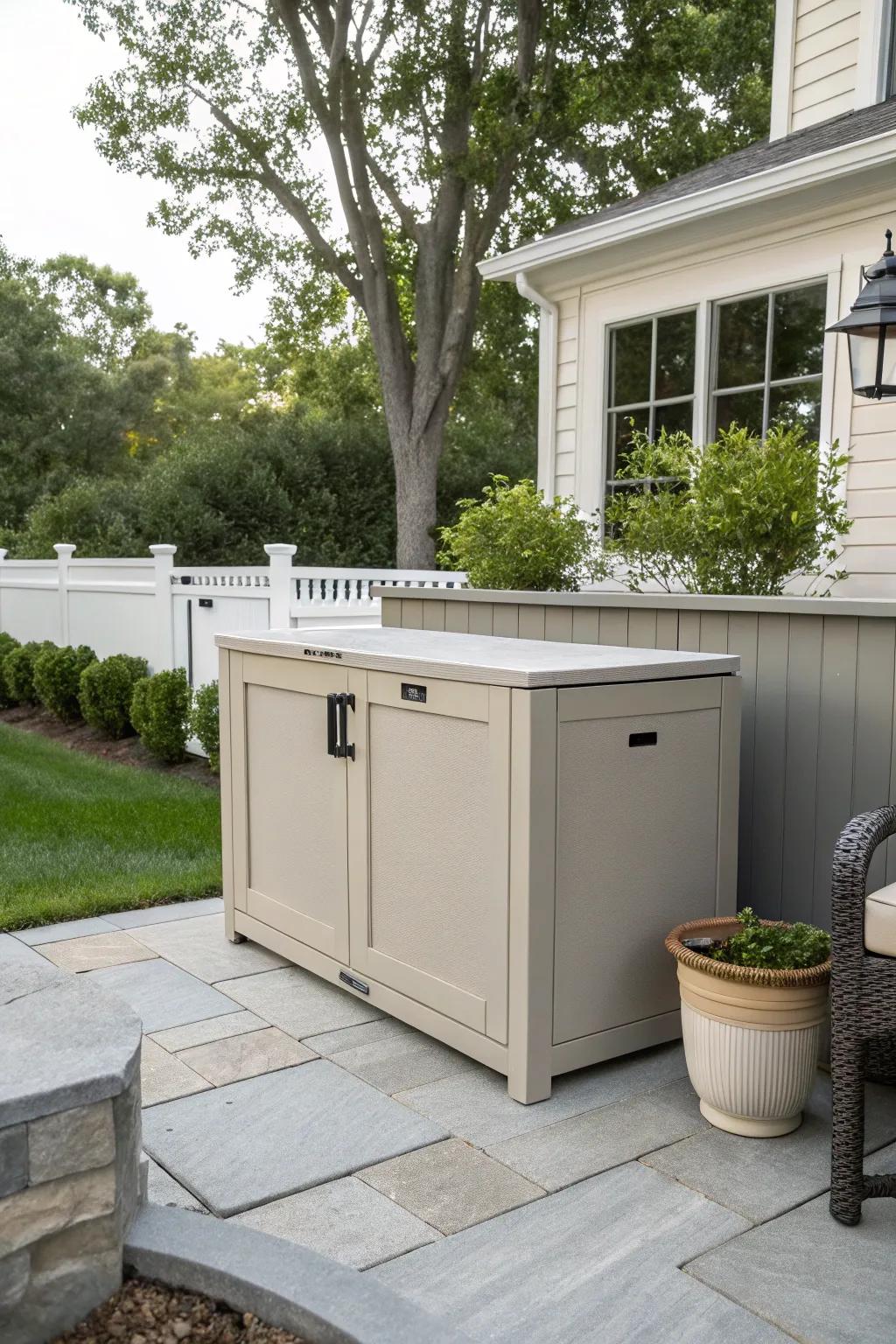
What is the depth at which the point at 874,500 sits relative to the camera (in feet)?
16.4

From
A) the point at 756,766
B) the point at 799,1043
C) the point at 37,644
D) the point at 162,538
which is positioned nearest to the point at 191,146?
the point at 162,538

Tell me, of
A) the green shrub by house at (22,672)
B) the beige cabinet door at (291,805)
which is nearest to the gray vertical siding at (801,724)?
the beige cabinet door at (291,805)

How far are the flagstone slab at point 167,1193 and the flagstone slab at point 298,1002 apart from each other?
71cm

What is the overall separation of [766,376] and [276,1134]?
4.31 m

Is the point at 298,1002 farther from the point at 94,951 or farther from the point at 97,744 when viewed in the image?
the point at 97,744

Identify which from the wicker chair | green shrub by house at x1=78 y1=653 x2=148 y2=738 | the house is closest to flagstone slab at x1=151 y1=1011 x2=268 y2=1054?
the wicker chair

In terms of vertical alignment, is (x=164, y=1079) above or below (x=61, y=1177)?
below

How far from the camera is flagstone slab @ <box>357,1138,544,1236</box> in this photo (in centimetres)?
224

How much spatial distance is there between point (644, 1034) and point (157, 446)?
25.7 m

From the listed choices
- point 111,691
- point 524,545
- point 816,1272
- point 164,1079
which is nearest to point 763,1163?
point 816,1272

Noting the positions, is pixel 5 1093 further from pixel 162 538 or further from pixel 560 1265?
pixel 162 538

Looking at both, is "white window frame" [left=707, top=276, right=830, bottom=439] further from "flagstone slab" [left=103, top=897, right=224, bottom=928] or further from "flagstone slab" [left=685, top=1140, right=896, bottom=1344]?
"flagstone slab" [left=685, top=1140, right=896, bottom=1344]

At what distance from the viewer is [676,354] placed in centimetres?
595

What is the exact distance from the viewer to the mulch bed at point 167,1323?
65.0 inches
